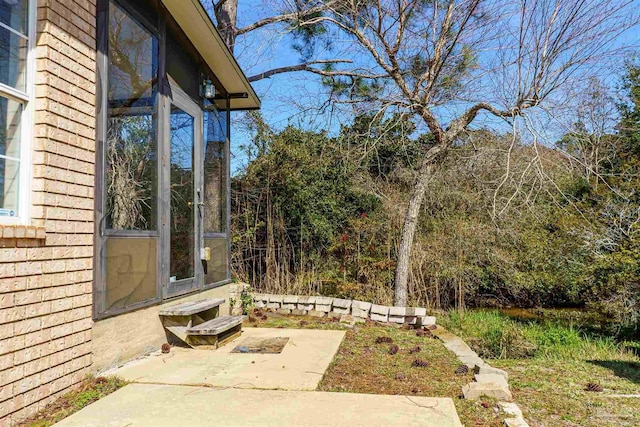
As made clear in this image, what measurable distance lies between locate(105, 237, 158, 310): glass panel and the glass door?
285 millimetres

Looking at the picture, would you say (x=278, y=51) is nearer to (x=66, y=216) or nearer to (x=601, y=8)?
(x=601, y=8)

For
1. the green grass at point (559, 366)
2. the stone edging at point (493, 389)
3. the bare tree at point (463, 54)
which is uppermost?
the bare tree at point (463, 54)

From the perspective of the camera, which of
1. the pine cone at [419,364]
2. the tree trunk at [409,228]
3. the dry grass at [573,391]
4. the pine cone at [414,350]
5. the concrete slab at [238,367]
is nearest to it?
the dry grass at [573,391]

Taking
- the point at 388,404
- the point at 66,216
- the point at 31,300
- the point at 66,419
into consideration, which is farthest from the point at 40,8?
the point at 388,404

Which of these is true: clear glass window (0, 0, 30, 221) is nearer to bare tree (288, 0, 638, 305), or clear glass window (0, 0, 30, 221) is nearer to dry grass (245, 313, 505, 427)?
dry grass (245, 313, 505, 427)

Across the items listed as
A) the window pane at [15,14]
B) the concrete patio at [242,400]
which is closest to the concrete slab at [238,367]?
the concrete patio at [242,400]

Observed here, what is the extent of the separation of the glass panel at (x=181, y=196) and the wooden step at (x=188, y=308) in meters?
0.26

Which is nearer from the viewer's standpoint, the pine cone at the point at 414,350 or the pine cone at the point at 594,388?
the pine cone at the point at 594,388

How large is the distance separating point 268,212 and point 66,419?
18.6 feet

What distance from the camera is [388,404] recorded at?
9.73 ft

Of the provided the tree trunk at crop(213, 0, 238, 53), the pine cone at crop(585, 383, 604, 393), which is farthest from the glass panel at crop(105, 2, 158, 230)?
the tree trunk at crop(213, 0, 238, 53)

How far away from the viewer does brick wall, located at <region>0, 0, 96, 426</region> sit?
259cm

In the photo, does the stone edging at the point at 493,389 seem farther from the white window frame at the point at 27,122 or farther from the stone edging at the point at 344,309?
the white window frame at the point at 27,122

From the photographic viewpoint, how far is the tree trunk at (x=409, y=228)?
7.40 metres
